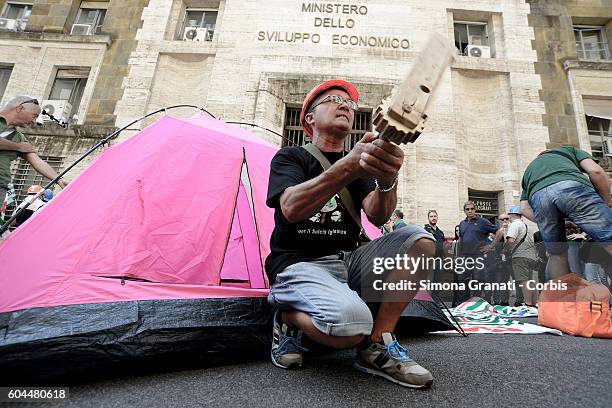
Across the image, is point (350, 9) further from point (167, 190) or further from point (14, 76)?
point (14, 76)

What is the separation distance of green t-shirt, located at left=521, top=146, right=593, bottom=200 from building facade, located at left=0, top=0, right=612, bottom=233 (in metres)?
4.80

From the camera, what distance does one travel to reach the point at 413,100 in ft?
3.25

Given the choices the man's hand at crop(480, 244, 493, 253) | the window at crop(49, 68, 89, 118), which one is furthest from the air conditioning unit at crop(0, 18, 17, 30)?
the man's hand at crop(480, 244, 493, 253)

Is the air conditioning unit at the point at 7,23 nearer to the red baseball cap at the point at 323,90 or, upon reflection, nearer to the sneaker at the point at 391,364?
the red baseball cap at the point at 323,90

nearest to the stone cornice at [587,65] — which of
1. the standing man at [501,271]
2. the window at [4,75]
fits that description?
the standing man at [501,271]

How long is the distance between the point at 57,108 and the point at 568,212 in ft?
38.4

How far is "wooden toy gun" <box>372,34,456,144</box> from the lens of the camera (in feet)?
3.24

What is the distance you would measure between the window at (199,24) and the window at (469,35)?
7.39m

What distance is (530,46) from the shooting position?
934 centimetres

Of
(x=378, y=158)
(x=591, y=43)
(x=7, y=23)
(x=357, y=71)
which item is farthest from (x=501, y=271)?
(x=7, y=23)

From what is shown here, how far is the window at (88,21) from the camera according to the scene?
10.4 metres

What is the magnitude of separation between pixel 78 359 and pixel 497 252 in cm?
556

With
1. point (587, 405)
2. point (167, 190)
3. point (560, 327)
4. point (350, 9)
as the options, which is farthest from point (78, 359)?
point (350, 9)

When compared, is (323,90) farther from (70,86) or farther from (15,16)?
(15,16)
